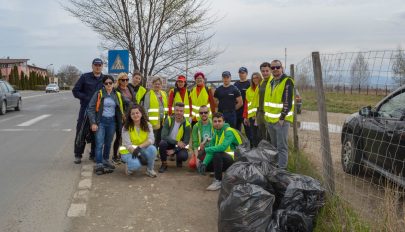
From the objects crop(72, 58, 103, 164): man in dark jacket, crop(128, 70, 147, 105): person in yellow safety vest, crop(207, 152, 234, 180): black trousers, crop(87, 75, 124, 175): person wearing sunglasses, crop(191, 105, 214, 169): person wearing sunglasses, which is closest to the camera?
crop(207, 152, 234, 180): black trousers

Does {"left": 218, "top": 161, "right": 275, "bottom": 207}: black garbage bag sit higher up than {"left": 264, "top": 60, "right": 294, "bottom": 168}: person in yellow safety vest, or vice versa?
{"left": 264, "top": 60, "right": 294, "bottom": 168}: person in yellow safety vest

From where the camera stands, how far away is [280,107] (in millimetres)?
5926

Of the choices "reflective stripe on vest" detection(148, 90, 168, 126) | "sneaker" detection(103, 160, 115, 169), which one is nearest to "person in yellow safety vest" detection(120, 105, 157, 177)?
"sneaker" detection(103, 160, 115, 169)

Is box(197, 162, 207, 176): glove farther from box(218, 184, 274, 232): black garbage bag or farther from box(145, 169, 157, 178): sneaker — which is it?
box(218, 184, 274, 232): black garbage bag

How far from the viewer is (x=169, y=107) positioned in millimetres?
7695

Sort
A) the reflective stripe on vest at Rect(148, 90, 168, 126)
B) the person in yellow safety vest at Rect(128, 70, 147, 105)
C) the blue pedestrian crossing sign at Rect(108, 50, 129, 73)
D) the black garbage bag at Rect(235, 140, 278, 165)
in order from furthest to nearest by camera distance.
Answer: the blue pedestrian crossing sign at Rect(108, 50, 129, 73)
the person in yellow safety vest at Rect(128, 70, 147, 105)
the reflective stripe on vest at Rect(148, 90, 168, 126)
the black garbage bag at Rect(235, 140, 278, 165)

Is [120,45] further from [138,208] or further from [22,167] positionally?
[138,208]

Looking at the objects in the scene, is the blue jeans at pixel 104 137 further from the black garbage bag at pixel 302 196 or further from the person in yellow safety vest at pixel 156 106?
the black garbage bag at pixel 302 196

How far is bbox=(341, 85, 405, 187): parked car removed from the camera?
477cm

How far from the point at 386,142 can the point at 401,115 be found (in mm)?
376

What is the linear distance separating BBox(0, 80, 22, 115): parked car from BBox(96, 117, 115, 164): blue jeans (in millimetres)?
11883

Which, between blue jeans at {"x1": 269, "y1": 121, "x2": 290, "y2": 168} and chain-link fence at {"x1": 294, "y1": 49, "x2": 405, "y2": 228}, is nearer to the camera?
chain-link fence at {"x1": 294, "y1": 49, "x2": 405, "y2": 228}

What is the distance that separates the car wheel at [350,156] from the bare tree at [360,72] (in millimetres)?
1913

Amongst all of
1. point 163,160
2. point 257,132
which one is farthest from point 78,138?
point 257,132
